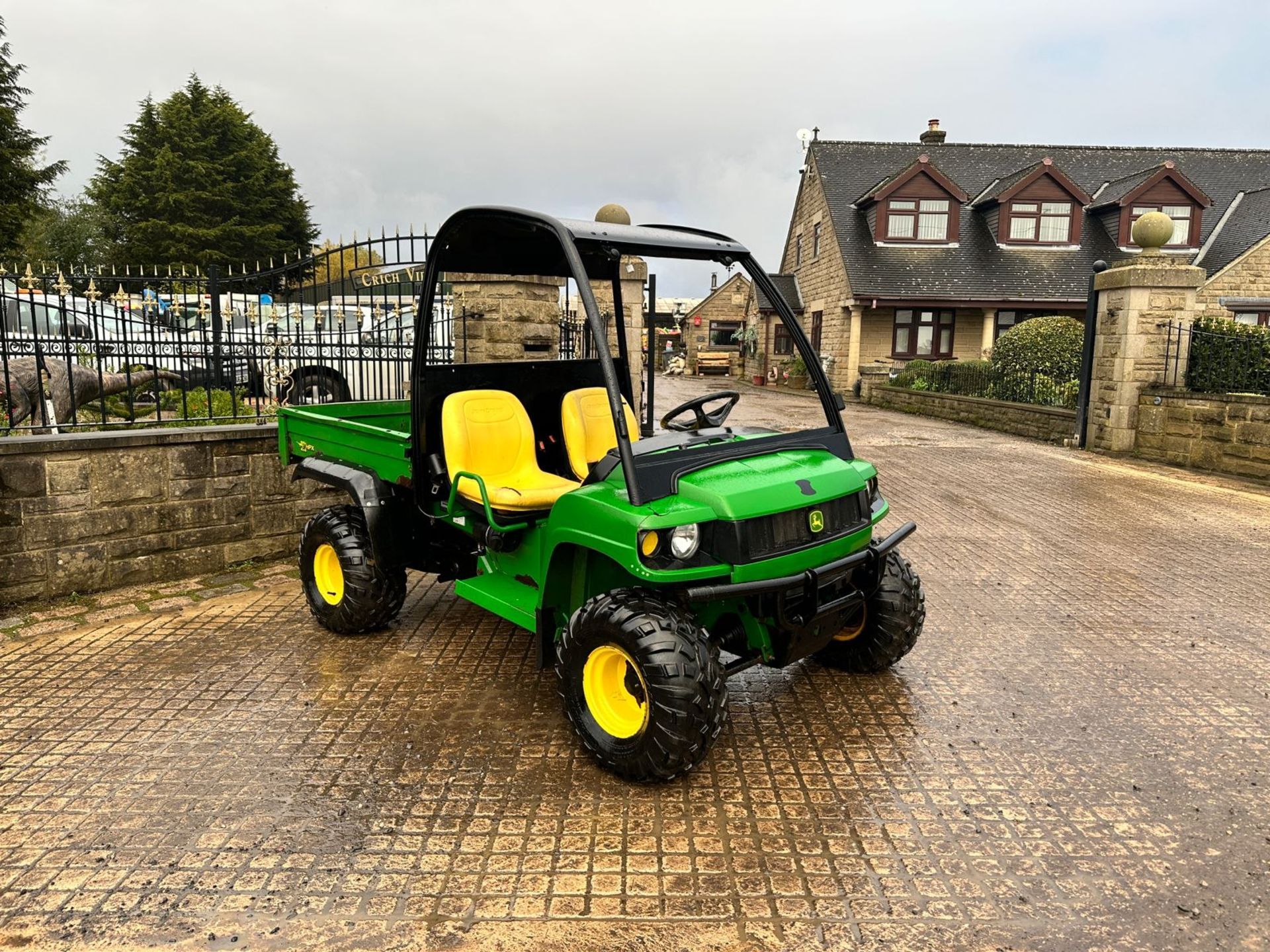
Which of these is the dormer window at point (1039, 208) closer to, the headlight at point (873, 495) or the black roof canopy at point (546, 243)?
the black roof canopy at point (546, 243)

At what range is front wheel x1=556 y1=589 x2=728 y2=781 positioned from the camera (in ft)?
10.2

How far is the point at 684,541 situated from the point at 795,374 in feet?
91.1

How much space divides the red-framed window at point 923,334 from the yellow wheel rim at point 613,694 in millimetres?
24890

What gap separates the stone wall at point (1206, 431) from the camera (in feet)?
33.7

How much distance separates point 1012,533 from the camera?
7.65 m

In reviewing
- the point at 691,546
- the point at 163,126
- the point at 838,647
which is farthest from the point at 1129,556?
the point at 163,126

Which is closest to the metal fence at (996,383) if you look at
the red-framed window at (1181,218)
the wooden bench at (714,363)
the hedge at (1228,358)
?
the hedge at (1228,358)

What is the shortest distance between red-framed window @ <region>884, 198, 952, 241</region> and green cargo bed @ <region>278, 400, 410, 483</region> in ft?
78.9

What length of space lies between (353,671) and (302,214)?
4565 centimetres

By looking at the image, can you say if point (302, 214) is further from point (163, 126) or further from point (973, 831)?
point (973, 831)

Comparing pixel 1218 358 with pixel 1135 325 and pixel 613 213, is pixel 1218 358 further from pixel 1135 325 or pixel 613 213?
pixel 613 213

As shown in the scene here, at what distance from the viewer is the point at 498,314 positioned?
7793mm

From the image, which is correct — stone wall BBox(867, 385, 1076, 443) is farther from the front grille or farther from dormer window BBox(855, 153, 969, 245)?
the front grille

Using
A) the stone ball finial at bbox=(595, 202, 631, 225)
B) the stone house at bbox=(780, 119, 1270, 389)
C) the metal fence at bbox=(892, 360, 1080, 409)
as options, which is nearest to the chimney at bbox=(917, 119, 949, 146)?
the stone house at bbox=(780, 119, 1270, 389)
